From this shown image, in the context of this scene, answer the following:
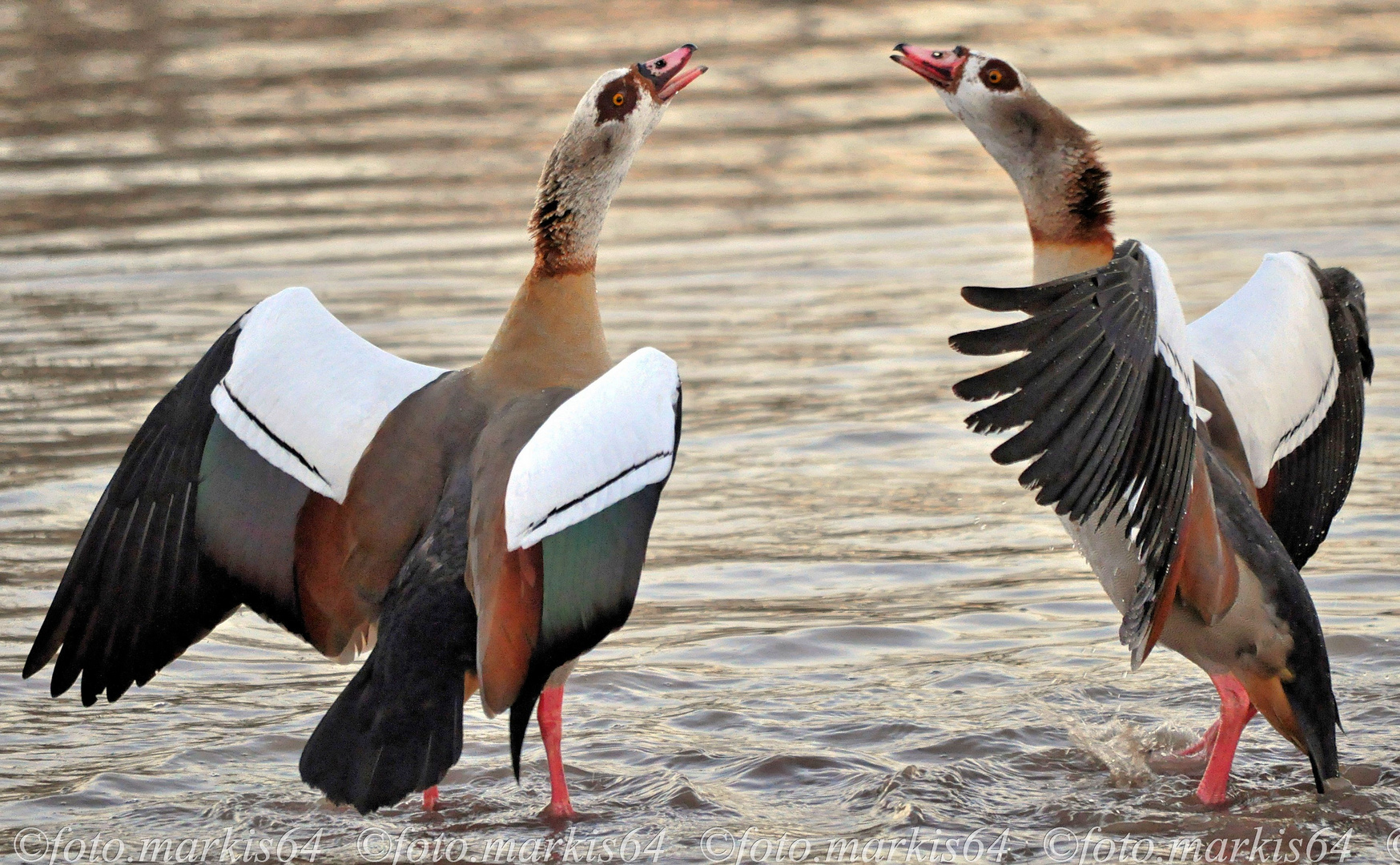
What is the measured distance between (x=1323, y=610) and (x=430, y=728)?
333 cm

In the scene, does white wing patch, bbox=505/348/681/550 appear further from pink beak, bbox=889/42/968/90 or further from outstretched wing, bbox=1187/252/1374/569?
outstretched wing, bbox=1187/252/1374/569

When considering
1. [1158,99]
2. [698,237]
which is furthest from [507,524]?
[1158,99]

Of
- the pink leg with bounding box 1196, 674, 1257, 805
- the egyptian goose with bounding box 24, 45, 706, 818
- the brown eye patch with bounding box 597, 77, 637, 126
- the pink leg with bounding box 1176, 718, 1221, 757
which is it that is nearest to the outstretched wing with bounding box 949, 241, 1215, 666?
the pink leg with bounding box 1196, 674, 1257, 805

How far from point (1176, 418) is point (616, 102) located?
2.04 m

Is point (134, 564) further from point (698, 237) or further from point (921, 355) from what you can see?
point (698, 237)

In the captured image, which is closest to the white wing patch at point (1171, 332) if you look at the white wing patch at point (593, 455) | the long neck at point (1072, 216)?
the long neck at point (1072, 216)

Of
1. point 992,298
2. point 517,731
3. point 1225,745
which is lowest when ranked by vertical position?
point 1225,745

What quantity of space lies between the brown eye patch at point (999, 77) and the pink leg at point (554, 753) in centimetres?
221

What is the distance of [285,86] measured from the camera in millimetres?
16469

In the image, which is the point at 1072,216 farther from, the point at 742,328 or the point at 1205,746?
the point at 742,328

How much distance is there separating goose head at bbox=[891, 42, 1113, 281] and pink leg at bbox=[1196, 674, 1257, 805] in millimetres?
1304

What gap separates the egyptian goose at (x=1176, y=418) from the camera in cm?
462

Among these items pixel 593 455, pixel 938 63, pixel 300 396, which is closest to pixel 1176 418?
pixel 593 455

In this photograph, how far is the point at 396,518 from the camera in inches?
213
